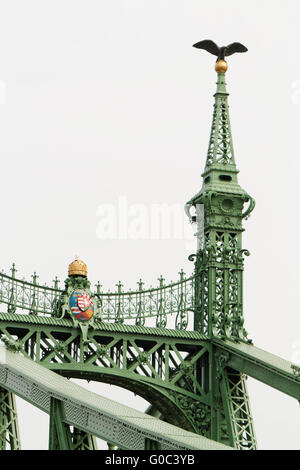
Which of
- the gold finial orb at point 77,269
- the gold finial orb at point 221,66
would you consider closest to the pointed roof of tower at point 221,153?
the gold finial orb at point 221,66

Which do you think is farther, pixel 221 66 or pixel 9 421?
pixel 221 66

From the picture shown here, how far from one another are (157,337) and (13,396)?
1450 cm

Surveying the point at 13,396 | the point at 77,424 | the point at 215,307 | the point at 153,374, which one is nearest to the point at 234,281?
the point at 215,307

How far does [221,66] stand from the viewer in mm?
58969

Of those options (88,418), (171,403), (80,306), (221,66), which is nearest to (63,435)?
(88,418)

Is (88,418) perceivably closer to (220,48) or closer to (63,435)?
(63,435)

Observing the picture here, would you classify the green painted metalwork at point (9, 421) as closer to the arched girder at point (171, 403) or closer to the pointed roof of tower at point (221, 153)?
the arched girder at point (171, 403)

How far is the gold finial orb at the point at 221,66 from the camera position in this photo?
193 ft

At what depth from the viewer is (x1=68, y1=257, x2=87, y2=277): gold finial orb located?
5322cm

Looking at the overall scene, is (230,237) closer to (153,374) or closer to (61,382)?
(153,374)

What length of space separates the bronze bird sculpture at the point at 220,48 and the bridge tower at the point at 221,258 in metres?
2.37

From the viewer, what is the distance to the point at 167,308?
55406 millimetres

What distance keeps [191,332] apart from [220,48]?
13.1 metres

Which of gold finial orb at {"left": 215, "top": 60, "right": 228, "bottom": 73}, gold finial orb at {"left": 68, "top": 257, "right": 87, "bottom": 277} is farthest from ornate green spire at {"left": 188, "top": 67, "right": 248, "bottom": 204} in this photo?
gold finial orb at {"left": 68, "top": 257, "right": 87, "bottom": 277}
